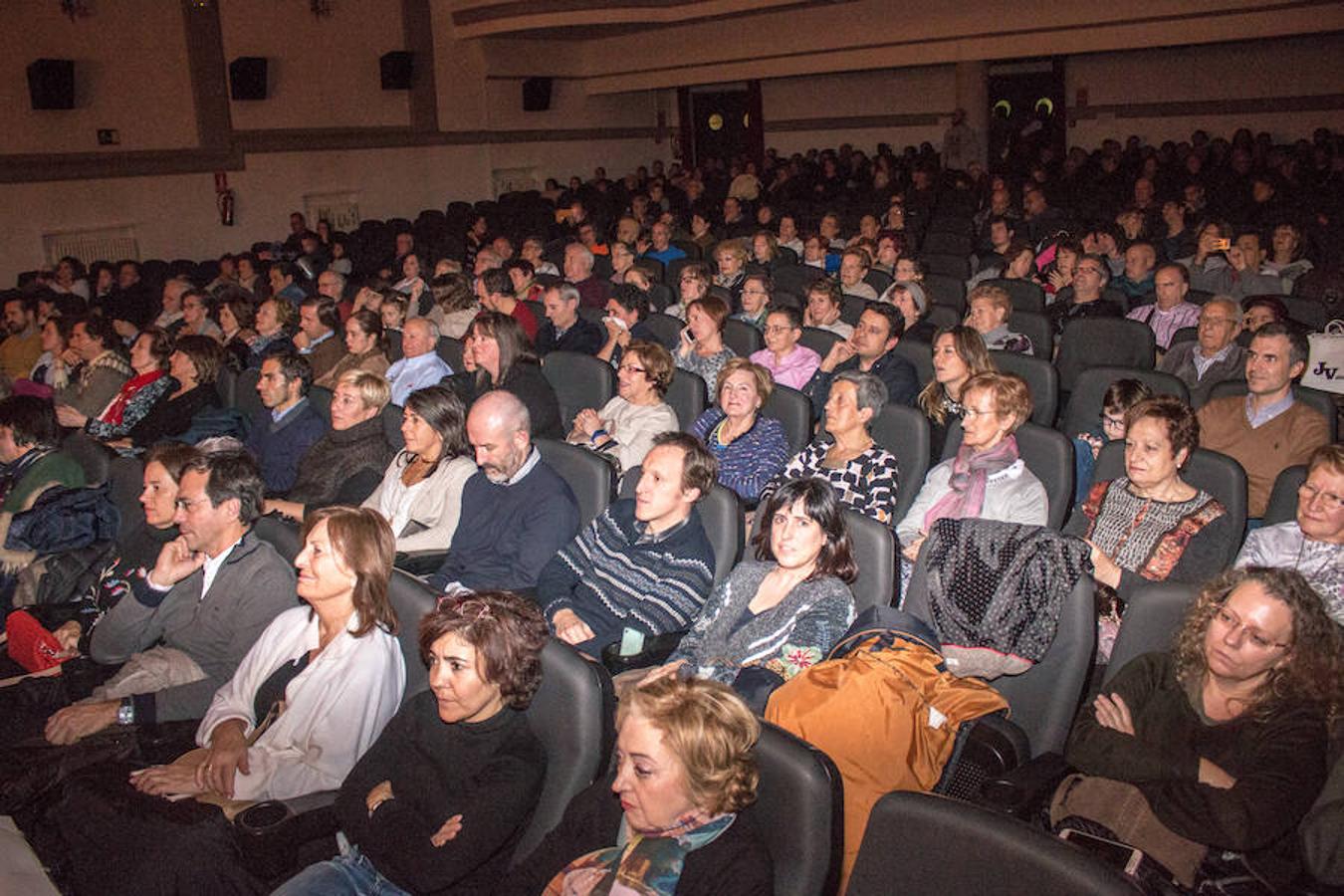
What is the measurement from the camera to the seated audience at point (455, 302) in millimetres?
6270

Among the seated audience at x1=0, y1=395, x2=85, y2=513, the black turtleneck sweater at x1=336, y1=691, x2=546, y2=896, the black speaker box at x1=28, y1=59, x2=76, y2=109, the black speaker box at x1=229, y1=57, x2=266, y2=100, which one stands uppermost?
the black speaker box at x1=229, y1=57, x2=266, y2=100

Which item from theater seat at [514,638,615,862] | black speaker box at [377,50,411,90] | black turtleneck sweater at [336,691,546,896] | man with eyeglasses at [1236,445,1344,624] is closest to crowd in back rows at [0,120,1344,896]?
man with eyeglasses at [1236,445,1344,624]

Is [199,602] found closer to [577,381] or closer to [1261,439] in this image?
[577,381]

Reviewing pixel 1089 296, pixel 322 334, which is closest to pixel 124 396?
pixel 322 334

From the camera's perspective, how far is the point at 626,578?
293 centimetres

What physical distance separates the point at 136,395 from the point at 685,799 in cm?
428

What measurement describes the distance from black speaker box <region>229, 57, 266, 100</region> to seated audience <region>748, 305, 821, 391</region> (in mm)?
10120

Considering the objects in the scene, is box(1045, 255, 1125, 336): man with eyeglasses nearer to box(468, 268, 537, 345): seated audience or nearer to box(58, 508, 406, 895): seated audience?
box(468, 268, 537, 345): seated audience

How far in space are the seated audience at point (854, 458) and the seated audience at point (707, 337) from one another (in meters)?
1.31

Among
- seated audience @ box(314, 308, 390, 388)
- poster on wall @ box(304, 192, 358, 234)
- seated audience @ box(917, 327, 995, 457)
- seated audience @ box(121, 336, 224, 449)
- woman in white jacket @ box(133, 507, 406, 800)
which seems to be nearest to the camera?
woman in white jacket @ box(133, 507, 406, 800)

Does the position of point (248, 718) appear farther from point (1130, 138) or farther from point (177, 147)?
point (1130, 138)

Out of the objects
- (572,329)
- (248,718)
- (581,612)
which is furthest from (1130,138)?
(248,718)

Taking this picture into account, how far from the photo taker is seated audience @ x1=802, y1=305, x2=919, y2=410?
4434 mm

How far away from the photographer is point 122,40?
1121cm
